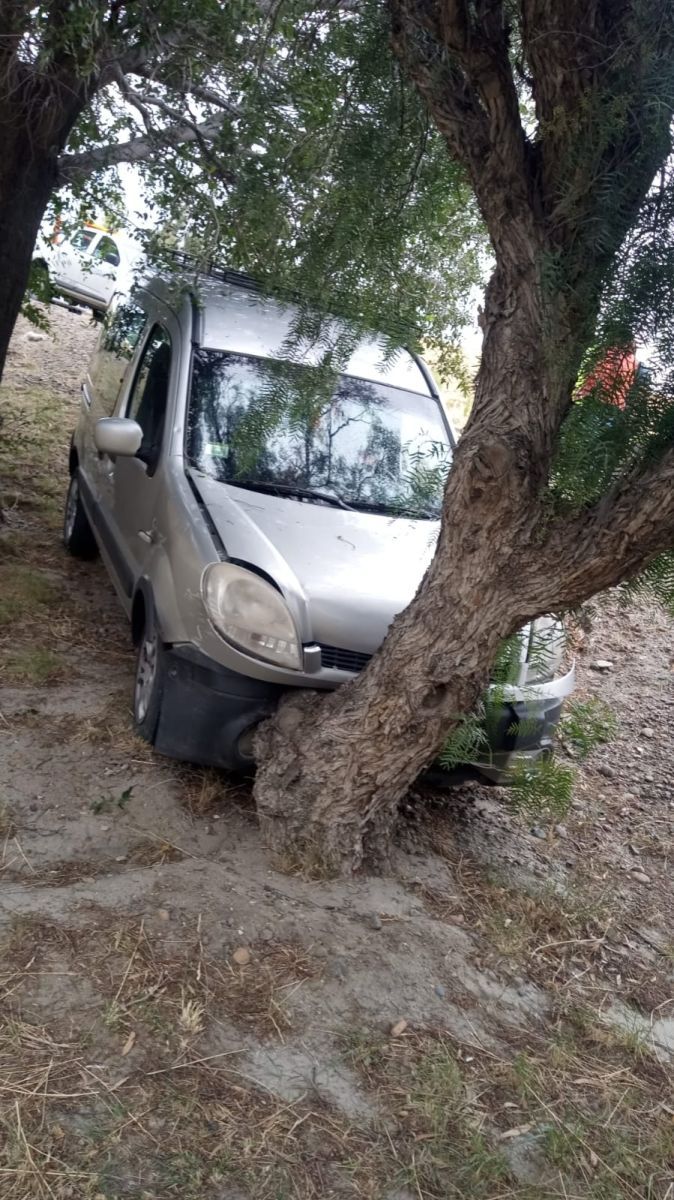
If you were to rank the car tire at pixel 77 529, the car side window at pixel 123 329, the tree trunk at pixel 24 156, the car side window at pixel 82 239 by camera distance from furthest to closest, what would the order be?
the car side window at pixel 82 239 → the car tire at pixel 77 529 → the car side window at pixel 123 329 → the tree trunk at pixel 24 156

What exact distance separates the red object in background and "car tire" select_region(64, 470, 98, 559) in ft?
14.0

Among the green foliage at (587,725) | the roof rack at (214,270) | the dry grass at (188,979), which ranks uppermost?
the roof rack at (214,270)

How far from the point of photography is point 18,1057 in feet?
9.39

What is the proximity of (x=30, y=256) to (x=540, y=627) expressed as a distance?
13.1 ft

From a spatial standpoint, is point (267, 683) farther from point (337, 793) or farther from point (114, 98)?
point (114, 98)

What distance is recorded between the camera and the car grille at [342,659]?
4.25m

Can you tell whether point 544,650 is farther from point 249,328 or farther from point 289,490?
point 249,328

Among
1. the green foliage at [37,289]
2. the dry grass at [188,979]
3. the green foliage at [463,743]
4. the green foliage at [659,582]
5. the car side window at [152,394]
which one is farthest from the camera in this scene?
the green foliage at [37,289]

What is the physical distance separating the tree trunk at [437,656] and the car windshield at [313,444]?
0.88 meters

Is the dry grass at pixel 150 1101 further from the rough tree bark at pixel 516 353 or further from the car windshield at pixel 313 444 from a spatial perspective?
the car windshield at pixel 313 444

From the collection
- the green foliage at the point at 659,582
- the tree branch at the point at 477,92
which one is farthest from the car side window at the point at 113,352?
the green foliage at the point at 659,582

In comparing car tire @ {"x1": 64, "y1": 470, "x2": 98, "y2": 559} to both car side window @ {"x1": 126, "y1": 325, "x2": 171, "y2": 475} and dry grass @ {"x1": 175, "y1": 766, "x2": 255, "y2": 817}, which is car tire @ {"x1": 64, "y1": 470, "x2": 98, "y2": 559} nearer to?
car side window @ {"x1": 126, "y1": 325, "x2": 171, "y2": 475}

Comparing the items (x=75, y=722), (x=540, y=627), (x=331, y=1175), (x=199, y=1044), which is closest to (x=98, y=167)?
(x=75, y=722)

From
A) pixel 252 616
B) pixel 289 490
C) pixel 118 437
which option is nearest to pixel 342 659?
pixel 252 616
